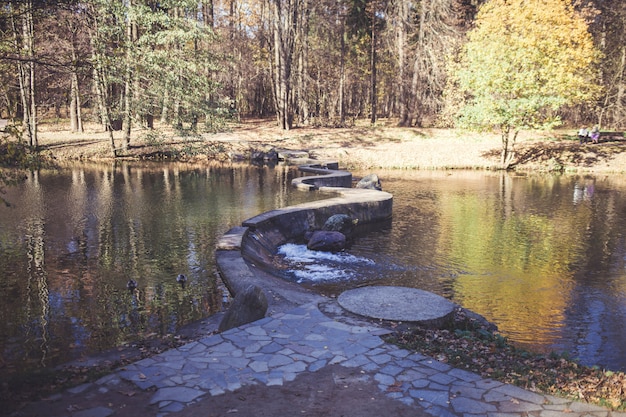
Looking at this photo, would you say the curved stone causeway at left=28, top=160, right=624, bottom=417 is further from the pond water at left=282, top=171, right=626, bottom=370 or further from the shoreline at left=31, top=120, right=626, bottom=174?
the shoreline at left=31, top=120, right=626, bottom=174

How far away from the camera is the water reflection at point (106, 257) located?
7.56m

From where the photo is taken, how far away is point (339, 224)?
1466 centimetres

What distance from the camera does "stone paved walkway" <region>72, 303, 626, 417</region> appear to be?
181 inches

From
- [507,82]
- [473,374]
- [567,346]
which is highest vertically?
[507,82]

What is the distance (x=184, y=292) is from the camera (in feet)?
30.6

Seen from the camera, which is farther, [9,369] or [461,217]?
[461,217]

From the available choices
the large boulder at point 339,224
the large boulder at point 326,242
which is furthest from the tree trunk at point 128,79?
the large boulder at point 339,224

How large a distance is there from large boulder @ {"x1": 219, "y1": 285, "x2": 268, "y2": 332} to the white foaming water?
3.87 m

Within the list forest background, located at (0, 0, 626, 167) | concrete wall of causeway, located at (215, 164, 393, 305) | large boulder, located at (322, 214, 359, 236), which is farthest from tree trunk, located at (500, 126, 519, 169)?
large boulder, located at (322, 214, 359, 236)

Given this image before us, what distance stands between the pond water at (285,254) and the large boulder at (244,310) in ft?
4.38

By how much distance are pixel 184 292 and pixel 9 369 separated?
3479 mm

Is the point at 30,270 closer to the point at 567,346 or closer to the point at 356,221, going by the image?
the point at 356,221

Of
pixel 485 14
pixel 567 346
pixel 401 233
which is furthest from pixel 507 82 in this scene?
pixel 567 346

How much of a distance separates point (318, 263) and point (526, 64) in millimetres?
19147
